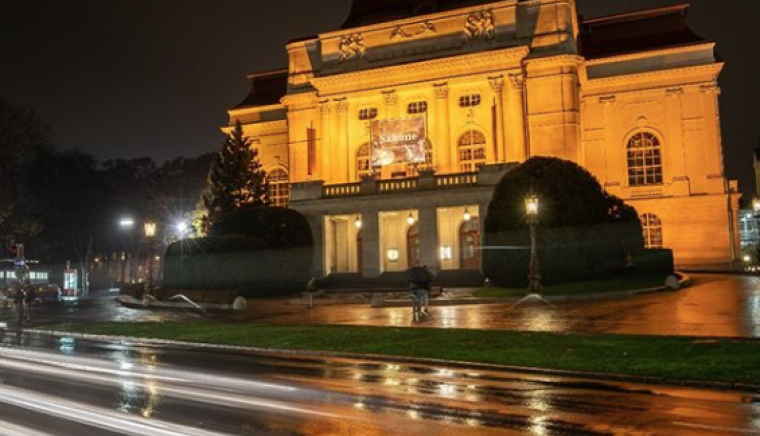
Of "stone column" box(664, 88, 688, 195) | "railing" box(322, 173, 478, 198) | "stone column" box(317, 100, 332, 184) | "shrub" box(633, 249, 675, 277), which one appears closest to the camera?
"shrub" box(633, 249, 675, 277)

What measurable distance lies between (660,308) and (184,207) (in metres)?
62.9

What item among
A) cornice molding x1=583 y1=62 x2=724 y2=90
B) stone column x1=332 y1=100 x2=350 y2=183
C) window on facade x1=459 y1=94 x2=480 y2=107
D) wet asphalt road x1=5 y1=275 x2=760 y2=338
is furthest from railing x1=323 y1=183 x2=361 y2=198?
cornice molding x1=583 y1=62 x2=724 y2=90

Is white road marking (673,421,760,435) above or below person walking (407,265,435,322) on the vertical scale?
below

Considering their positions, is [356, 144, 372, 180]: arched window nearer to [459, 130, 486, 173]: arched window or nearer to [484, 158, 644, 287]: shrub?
[459, 130, 486, 173]: arched window

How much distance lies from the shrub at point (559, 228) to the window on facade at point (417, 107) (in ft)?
58.3

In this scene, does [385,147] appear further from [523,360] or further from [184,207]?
[184,207]

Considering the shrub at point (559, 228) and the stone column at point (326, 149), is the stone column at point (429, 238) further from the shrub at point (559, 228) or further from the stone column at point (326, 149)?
the stone column at point (326, 149)

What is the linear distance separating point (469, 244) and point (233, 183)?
18301 millimetres

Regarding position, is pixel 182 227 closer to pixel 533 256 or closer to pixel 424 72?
pixel 424 72

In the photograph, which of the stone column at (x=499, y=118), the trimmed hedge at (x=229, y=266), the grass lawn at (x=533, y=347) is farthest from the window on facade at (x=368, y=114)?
the grass lawn at (x=533, y=347)

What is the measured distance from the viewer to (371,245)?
4309cm

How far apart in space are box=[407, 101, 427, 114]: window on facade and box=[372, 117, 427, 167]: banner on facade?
5.94m

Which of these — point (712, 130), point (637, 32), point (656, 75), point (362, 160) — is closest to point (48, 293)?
point (362, 160)

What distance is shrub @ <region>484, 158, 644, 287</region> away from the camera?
31.3 meters
